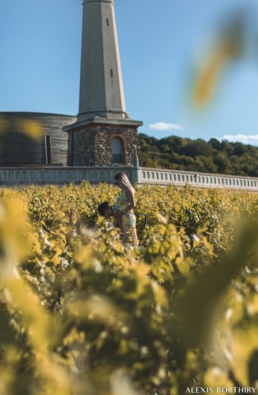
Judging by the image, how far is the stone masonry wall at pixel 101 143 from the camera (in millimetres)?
33438

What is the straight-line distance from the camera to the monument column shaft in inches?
1331

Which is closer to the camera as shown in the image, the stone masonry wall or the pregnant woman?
the pregnant woman

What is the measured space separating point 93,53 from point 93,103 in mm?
3072

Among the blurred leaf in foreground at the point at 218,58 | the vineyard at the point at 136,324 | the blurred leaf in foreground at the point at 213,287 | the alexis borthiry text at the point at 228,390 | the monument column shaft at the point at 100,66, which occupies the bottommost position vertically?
the alexis borthiry text at the point at 228,390

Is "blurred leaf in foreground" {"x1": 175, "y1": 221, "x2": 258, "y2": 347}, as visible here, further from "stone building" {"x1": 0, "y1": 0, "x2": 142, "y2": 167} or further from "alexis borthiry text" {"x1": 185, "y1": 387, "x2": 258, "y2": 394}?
"stone building" {"x1": 0, "y1": 0, "x2": 142, "y2": 167}

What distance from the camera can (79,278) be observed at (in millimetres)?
1702

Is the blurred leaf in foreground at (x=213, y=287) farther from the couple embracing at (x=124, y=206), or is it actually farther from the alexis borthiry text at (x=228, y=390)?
the couple embracing at (x=124, y=206)

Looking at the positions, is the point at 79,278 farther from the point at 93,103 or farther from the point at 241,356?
the point at 93,103

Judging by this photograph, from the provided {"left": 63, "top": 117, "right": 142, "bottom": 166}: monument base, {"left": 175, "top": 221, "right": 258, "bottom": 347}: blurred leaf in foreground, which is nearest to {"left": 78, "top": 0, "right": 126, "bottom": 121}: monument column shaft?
{"left": 63, "top": 117, "right": 142, "bottom": 166}: monument base

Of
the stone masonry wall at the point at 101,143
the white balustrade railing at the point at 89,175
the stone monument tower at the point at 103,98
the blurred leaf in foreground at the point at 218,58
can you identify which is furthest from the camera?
the stone monument tower at the point at 103,98

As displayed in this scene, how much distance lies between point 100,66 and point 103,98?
6.52ft

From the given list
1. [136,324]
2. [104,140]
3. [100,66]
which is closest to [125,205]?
[136,324]

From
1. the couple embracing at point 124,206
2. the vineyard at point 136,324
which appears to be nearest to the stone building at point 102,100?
the couple embracing at point 124,206

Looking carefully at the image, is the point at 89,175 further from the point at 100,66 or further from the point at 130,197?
the point at 130,197
